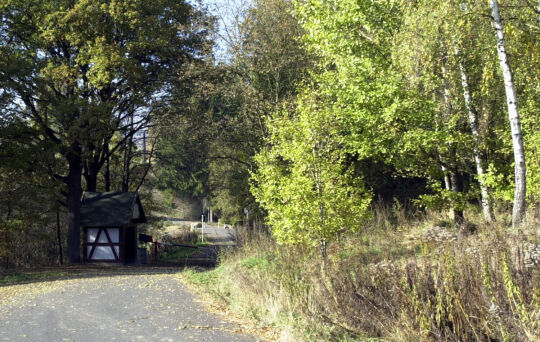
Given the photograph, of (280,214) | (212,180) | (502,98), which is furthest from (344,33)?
(212,180)

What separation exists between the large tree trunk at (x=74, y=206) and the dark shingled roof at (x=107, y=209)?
45cm

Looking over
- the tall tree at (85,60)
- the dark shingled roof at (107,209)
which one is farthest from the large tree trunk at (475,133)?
the dark shingled roof at (107,209)

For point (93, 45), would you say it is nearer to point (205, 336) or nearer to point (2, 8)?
point (2, 8)

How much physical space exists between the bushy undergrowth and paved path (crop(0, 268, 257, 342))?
1.07 metres

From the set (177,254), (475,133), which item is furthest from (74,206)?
(475,133)

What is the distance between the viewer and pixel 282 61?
25.1m

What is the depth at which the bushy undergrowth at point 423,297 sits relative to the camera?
632 cm

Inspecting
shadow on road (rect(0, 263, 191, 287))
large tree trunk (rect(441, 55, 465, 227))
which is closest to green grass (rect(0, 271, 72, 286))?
shadow on road (rect(0, 263, 191, 287))

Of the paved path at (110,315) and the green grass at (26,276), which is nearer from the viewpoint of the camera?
the paved path at (110,315)

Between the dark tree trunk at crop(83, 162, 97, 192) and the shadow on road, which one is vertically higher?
the dark tree trunk at crop(83, 162, 97, 192)

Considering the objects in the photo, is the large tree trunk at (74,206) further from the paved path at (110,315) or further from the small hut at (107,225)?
the paved path at (110,315)

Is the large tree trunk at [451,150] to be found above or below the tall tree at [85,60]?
below

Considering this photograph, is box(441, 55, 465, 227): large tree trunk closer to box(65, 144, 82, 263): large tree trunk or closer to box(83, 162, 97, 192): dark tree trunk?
box(65, 144, 82, 263): large tree trunk

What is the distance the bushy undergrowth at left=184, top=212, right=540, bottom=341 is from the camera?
20.7 feet
